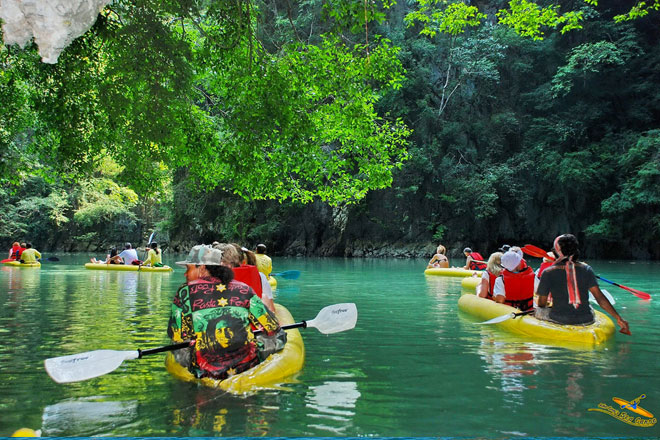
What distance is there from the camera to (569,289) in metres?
5.79

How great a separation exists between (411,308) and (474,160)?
75.1 ft

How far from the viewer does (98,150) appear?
8547 mm

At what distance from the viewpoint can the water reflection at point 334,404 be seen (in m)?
3.33

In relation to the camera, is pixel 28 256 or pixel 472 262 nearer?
pixel 472 262

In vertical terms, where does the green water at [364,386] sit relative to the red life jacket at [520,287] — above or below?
below

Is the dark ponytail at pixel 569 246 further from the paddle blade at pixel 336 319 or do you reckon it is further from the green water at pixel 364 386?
the paddle blade at pixel 336 319

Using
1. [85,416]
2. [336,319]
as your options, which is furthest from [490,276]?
[85,416]

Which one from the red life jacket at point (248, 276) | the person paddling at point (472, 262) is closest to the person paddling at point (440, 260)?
the person paddling at point (472, 262)

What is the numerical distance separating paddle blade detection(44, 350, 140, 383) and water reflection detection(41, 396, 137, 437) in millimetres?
168

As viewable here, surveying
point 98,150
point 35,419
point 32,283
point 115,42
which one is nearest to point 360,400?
point 35,419

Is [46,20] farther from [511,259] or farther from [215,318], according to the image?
[511,259]

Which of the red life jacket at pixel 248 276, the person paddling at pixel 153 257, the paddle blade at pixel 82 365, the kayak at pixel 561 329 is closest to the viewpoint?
the paddle blade at pixel 82 365

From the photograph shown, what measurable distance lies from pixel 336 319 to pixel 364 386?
114cm

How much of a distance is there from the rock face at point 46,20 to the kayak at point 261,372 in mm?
2728
